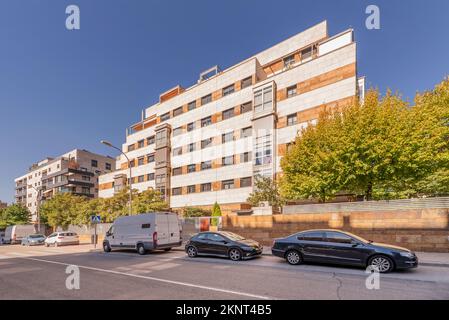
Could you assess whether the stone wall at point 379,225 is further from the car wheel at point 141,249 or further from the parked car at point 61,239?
the parked car at point 61,239

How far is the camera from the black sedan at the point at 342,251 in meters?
8.16

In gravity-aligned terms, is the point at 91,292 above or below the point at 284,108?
below

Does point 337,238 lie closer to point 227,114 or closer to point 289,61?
point 227,114

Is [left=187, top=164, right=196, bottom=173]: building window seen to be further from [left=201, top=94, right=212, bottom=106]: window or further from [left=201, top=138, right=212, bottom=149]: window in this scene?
[left=201, top=94, right=212, bottom=106]: window

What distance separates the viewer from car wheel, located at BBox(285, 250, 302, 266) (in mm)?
9953

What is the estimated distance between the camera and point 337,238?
932 centimetres

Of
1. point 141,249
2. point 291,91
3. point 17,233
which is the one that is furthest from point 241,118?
point 17,233

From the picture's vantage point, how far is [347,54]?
2258 centimetres

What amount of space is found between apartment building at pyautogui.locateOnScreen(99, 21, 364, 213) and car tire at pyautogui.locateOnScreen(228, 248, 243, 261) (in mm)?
13460

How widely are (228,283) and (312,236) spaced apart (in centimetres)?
432

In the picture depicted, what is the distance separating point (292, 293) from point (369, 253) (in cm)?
401

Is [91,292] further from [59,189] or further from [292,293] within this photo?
[59,189]
